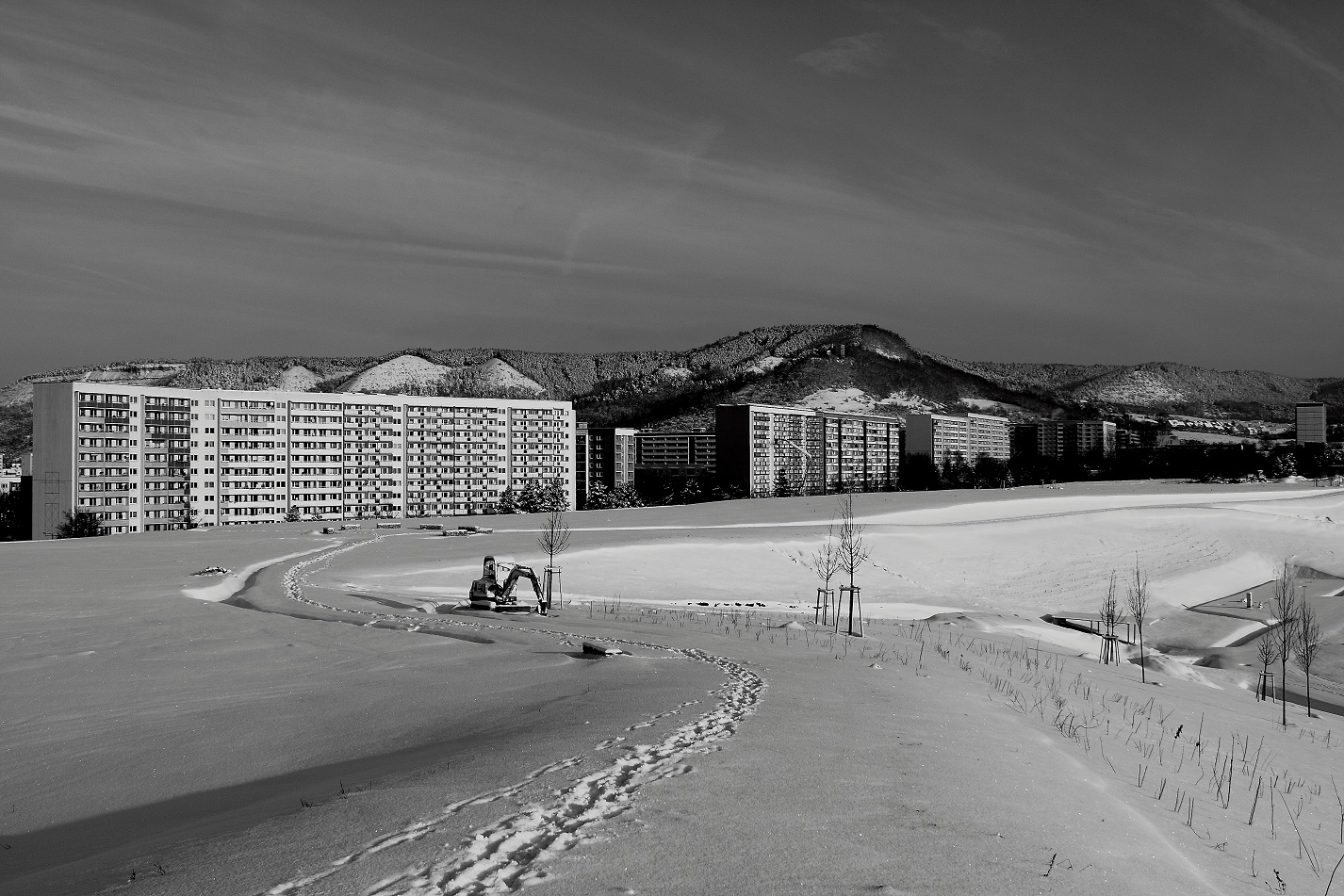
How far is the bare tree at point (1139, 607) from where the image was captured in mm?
21672

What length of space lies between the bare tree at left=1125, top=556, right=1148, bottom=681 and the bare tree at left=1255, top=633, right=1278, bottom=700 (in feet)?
7.89

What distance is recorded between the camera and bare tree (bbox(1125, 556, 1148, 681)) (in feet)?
71.1

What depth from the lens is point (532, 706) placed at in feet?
36.6

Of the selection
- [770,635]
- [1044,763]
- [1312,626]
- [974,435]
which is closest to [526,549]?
[770,635]

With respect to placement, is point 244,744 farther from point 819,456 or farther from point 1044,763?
point 819,456

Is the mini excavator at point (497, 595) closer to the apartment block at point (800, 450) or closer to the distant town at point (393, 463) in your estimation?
the distant town at point (393, 463)

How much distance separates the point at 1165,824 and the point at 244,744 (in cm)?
911

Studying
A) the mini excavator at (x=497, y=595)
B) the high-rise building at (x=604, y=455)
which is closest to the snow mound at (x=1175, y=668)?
the mini excavator at (x=497, y=595)

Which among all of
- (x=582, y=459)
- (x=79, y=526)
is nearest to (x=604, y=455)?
(x=582, y=459)

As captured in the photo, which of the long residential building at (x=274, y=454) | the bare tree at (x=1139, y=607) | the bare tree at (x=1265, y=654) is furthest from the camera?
the long residential building at (x=274, y=454)

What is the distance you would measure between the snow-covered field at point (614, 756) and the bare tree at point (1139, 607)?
0.58 m

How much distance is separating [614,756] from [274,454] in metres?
99.4

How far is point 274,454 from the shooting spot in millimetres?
97875

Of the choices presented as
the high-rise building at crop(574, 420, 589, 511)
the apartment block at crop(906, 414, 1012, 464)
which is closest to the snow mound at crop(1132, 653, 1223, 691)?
the high-rise building at crop(574, 420, 589, 511)
